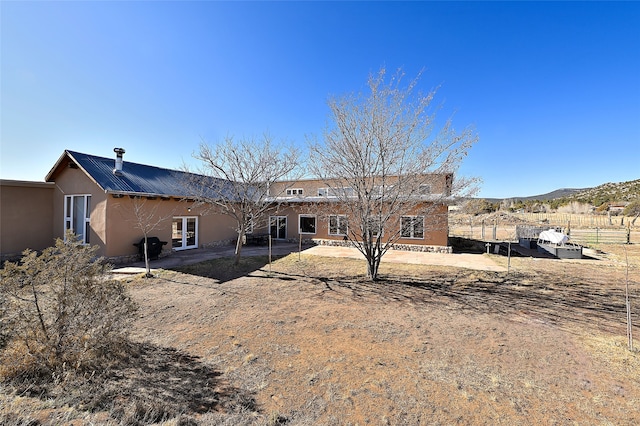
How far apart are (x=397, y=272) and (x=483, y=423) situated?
744 cm

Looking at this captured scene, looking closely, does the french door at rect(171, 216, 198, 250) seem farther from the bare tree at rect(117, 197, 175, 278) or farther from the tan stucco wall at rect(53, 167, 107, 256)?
the tan stucco wall at rect(53, 167, 107, 256)

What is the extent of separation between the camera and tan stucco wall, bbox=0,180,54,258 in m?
10.6

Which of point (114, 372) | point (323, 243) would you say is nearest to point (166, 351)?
point (114, 372)

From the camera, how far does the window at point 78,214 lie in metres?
11.2

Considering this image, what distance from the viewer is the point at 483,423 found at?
2668mm

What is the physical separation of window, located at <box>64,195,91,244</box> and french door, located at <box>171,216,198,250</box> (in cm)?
329

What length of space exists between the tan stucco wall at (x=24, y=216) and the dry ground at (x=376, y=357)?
7.80 m

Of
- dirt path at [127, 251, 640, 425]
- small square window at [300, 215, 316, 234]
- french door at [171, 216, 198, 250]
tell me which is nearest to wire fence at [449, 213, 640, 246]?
dirt path at [127, 251, 640, 425]

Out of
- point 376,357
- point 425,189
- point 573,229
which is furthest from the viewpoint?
point 573,229

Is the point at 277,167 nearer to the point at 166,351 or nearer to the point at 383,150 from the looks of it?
the point at 383,150

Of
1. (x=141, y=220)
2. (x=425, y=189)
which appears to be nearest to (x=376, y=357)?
(x=425, y=189)

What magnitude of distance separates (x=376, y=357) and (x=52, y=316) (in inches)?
181

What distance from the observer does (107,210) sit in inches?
409

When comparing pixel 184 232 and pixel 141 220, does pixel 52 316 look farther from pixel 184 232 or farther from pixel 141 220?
pixel 184 232
